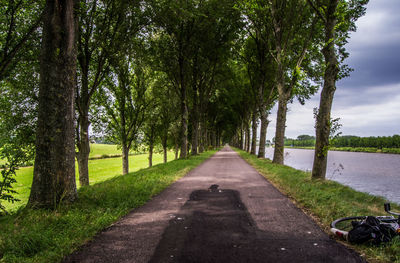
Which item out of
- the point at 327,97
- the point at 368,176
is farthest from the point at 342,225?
the point at 368,176

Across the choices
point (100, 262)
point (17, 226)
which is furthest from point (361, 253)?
point (17, 226)

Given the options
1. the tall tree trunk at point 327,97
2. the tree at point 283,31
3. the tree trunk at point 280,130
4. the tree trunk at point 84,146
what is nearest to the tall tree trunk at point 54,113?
the tree trunk at point 84,146

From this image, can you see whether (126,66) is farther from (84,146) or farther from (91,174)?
(91,174)

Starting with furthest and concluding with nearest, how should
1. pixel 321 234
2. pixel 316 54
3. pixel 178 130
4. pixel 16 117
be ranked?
1. pixel 178 130
2. pixel 316 54
3. pixel 16 117
4. pixel 321 234

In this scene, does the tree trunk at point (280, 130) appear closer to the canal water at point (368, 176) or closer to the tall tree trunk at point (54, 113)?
the canal water at point (368, 176)

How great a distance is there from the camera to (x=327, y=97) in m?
9.45

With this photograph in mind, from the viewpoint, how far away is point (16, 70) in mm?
12078

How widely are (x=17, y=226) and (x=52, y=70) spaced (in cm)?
361

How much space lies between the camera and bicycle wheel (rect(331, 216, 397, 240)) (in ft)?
13.0

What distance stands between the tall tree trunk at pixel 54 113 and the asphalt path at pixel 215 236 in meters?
2.05

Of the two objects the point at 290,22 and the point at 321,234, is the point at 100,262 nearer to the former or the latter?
the point at 321,234

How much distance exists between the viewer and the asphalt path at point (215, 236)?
3.35 meters

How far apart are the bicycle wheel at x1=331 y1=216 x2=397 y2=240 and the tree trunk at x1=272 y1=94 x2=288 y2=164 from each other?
12.3 metres

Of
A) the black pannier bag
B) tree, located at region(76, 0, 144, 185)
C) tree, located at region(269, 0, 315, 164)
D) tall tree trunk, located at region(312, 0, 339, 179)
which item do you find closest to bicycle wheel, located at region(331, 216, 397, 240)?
the black pannier bag
